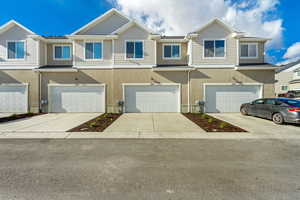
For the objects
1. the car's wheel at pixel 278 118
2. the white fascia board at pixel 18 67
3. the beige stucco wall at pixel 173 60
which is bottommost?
the car's wheel at pixel 278 118

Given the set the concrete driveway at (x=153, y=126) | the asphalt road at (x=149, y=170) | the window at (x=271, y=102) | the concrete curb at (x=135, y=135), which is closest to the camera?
the asphalt road at (x=149, y=170)

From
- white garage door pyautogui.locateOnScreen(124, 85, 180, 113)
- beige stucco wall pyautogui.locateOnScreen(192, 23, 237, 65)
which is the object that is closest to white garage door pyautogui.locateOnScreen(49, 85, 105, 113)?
white garage door pyautogui.locateOnScreen(124, 85, 180, 113)

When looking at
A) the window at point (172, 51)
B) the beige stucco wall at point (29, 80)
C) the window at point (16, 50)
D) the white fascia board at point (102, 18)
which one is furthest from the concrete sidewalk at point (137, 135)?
the white fascia board at point (102, 18)

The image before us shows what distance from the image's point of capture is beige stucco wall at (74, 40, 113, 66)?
472 inches

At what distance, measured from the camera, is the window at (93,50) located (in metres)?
12.1

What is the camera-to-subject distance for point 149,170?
11.1ft

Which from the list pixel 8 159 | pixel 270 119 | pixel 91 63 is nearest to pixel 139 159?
pixel 8 159

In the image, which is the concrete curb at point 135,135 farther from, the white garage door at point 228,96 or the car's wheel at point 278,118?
the white garage door at point 228,96

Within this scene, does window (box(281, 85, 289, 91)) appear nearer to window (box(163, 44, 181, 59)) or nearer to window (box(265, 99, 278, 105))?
window (box(265, 99, 278, 105))

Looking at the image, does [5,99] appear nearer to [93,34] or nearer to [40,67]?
[40,67]

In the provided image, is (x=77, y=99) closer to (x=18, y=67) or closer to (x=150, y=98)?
(x=18, y=67)

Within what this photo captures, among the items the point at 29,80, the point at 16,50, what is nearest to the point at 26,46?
the point at 16,50

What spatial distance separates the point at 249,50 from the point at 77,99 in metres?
15.6

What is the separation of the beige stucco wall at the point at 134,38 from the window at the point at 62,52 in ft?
15.0
